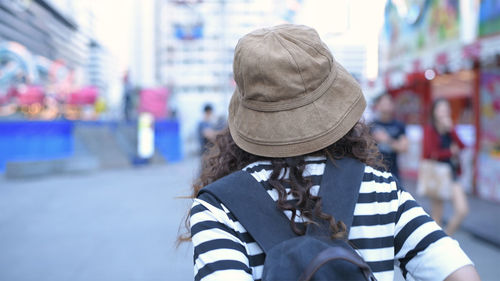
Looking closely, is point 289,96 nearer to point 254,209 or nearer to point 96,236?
point 254,209

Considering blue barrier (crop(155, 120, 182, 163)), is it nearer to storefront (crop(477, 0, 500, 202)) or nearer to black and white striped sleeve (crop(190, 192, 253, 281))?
storefront (crop(477, 0, 500, 202))

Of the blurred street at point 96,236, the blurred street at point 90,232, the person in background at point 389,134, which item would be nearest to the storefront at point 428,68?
the person in background at point 389,134

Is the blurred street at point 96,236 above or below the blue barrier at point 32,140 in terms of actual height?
below

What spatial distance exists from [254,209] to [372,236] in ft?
1.05

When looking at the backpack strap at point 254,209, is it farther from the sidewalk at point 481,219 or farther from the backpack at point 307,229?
the sidewalk at point 481,219

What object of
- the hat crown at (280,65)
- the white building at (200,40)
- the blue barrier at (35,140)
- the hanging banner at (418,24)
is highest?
the white building at (200,40)

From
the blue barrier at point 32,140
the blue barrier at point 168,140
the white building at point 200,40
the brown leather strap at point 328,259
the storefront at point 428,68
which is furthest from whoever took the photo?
the white building at point 200,40

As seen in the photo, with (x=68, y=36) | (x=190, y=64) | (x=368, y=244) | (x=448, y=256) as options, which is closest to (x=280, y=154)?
(x=368, y=244)

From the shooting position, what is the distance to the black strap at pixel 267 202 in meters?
0.93

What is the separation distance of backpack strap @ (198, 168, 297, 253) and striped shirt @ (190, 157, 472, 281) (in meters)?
0.03

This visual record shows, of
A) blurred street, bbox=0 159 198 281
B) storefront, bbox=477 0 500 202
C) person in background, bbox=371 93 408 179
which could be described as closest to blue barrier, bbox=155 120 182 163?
blurred street, bbox=0 159 198 281

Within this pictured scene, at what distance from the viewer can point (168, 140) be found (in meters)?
15.6

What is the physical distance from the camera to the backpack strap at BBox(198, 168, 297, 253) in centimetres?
93

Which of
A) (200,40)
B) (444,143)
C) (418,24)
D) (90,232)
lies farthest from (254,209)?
(200,40)
